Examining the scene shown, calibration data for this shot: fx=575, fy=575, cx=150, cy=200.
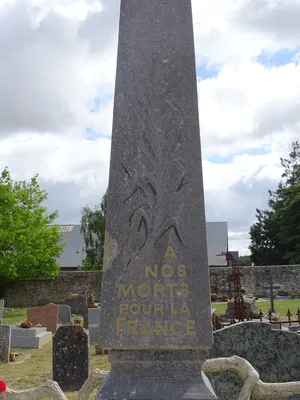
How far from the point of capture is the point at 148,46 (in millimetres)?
3896

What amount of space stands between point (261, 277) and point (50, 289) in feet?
43.6

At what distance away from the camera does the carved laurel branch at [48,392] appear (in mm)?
4117

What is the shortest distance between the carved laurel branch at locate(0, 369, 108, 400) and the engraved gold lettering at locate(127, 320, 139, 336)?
0.94m

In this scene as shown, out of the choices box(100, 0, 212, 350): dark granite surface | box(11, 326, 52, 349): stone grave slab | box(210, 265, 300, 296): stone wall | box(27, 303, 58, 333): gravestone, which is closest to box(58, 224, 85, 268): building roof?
box(210, 265, 300, 296): stone wall

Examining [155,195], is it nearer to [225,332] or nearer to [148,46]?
[148,46]

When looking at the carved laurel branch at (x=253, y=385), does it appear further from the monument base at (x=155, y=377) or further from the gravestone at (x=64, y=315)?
the gravestone at (x=64, y=315)

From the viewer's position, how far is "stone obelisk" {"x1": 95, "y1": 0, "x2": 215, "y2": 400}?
3512 mm

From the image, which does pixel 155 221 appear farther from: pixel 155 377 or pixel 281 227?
pixel 281 227

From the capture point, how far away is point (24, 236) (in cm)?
3119

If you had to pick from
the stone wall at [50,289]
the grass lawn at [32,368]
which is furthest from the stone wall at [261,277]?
the grass lawn at [32,368]

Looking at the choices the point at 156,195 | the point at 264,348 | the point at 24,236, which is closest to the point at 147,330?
the point at 156,195

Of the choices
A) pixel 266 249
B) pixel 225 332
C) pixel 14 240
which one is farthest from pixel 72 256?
pixel 225 332

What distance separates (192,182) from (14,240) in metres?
28.6

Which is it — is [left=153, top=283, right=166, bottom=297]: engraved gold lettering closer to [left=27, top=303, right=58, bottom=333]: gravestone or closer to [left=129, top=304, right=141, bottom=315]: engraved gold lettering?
[left=129, top=304, right=141, bottom=315]: engraved gold lettering
